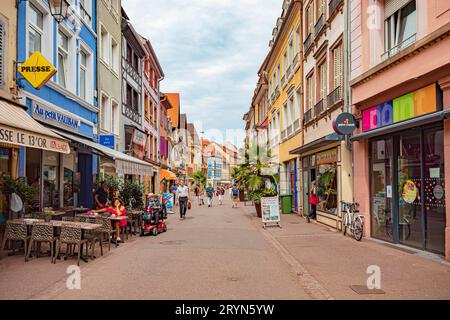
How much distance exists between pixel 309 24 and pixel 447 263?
47.3 feet

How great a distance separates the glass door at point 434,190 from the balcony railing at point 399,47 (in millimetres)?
2374

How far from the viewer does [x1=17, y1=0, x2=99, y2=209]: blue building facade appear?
1202 centimetres

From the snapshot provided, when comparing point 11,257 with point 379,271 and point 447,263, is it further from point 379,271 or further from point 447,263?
point 447,263

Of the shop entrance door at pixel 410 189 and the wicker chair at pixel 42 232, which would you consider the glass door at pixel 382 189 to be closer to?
the shop entrance door at pixel 410 189

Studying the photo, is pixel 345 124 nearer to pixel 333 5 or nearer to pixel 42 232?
pixel 333 5

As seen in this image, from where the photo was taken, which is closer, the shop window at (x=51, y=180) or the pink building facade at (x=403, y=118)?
the pink building facade at (x=403, y=118)

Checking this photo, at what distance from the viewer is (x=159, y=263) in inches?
344

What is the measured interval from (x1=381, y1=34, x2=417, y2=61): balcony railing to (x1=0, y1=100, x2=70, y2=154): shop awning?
8368mm

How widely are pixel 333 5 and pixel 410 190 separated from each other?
26.2 feet

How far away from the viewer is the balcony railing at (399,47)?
34.4ft

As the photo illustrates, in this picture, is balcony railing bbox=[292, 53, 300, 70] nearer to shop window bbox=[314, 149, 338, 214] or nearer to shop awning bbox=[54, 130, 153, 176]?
shop window bbox=[314, 149, 338, 214]

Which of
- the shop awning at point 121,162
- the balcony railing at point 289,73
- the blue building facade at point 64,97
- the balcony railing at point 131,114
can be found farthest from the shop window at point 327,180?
the balcony railing at point 131,114

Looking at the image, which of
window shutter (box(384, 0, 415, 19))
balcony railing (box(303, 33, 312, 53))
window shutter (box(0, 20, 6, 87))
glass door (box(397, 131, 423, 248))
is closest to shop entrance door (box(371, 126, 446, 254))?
glass door (box(397, 131, 423, 248))

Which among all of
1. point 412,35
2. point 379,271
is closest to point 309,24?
point 412,35
